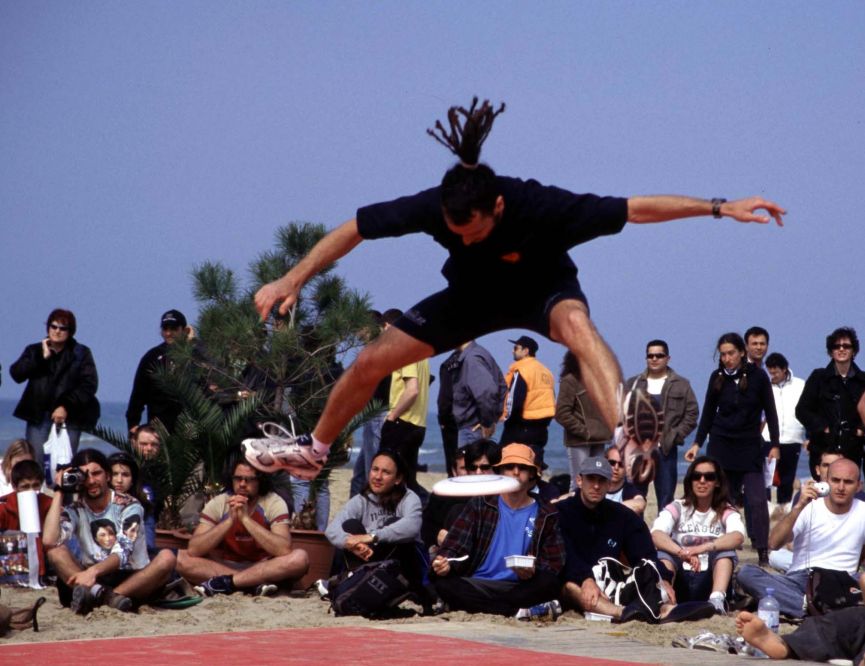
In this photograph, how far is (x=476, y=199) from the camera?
5820 mm

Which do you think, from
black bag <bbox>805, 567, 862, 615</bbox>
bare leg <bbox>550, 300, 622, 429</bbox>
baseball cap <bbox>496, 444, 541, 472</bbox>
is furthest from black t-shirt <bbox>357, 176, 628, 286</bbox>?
black bag <bbox>805, 567, 862, 615</bbox>

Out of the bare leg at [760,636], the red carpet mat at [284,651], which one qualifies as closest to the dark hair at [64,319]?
the red carpet mat at [284,651]

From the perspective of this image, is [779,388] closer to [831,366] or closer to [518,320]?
[831,366]

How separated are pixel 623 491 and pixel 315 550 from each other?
7.69ft

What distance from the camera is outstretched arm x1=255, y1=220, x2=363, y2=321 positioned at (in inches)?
248

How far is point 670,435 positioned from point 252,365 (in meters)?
3.32

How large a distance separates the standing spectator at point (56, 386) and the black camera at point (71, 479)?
2.18 meters

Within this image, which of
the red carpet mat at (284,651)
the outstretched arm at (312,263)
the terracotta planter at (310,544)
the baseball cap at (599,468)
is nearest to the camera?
the outstretched arm at (312,263)

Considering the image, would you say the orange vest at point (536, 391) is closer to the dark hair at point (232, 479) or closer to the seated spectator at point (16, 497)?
the dark hair at point (232, 479)

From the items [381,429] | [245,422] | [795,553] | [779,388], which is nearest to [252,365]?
[245,422]

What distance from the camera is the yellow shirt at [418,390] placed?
37.1 feet

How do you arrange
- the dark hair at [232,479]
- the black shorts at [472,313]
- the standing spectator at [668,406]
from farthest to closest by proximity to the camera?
the standing spectator at [668,406] → the dark hair at [232,479] → the black shorts at [472,313]

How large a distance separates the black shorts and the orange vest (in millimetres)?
5147

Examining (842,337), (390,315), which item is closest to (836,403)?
(842,337)
